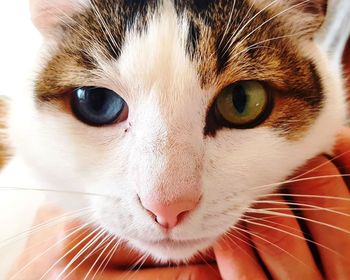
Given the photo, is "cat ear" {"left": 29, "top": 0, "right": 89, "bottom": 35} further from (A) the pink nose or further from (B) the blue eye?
(A) the pink nose

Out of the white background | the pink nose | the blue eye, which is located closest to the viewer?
the pink nose

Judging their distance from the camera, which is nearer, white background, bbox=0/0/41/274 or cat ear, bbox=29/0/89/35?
cat ear, bbox=29/0/89/35

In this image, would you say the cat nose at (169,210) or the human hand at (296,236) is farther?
the human hand at (296,236)

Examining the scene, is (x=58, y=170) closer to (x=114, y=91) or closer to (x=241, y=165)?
(x=114, y=91)

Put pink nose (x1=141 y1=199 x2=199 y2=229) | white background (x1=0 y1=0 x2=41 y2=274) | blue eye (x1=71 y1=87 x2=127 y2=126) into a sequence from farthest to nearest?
1. white background (x1=0 y1=0 x2=41 y2=274)
2. blue eye (x1=71 y1=87 x2=127 y2=126)
3. pink nose (x1=141 y1=199 x2=199 y2=229)

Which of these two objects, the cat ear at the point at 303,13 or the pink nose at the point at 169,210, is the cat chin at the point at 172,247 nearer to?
the pink nose at the point at 169,210

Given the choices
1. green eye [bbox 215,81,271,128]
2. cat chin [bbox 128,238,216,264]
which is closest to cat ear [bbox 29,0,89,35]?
green eye [bbox 215,81,271,128]

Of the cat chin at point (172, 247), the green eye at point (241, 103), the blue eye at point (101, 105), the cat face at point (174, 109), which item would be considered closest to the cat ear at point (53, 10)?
the cat face at point (174, 109)

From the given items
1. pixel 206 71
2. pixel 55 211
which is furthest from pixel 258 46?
pixel 55 211

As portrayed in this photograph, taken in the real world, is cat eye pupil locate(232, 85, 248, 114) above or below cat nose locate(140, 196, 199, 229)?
above
